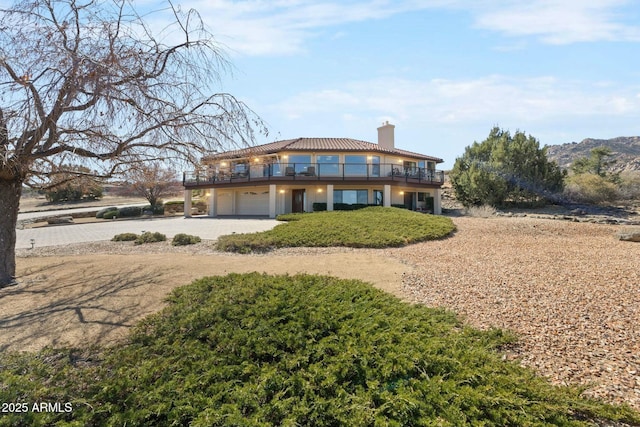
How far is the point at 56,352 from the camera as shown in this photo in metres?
3.76

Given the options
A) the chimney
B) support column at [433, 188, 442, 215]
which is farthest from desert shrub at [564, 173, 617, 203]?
the chimney

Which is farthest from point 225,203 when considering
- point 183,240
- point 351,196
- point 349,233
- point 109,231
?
point 349,233

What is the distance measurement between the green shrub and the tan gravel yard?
0.74m

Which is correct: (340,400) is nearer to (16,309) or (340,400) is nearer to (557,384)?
(557,384)

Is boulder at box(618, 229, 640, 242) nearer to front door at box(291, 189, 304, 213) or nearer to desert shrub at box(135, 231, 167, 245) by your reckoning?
desert shrub at box(135, 231, 167, 245)

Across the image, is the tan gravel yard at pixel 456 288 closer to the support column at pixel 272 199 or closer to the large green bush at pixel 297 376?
the large green bush at pixel 297 376

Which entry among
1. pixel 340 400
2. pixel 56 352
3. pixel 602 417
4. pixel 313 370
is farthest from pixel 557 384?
pixel 56 352

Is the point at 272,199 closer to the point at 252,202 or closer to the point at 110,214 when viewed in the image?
the point at 252,202

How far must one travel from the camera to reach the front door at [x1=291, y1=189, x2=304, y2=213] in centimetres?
2438

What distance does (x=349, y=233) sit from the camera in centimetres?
1218

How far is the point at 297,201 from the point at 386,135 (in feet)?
36.2

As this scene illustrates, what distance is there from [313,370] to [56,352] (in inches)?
128

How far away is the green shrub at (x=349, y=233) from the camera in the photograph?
1116cm

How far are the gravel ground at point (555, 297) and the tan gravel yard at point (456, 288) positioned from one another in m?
0.02
